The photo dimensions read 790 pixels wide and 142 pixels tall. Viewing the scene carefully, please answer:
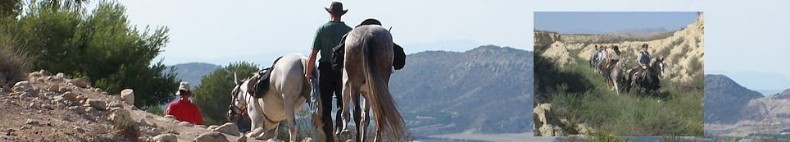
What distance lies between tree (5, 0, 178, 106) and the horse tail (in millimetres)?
17205

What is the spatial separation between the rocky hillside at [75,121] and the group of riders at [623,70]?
14.6 metres

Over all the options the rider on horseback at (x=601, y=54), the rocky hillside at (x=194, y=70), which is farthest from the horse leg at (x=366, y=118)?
the rocky hillside at (x=194, y=70)

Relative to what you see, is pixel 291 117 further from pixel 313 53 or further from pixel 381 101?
pixel 381 101

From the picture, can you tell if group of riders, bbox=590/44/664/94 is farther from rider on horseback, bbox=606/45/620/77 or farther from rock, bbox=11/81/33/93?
rock, bbox=11/81/33/93

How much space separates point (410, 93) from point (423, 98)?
0.68m

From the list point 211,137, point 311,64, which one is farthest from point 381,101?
point 311,64

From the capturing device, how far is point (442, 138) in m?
33.8

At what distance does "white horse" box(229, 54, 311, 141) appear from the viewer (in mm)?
21719

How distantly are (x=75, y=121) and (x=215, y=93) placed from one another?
2112 cm

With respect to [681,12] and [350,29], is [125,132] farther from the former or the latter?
[681,12]

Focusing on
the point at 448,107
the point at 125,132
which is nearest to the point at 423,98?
the point at 448,107

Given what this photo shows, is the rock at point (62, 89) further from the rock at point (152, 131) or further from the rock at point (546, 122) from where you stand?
the rock at point (546, 122)

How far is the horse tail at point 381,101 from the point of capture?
1712 centimetres

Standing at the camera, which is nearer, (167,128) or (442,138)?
(167,128)
